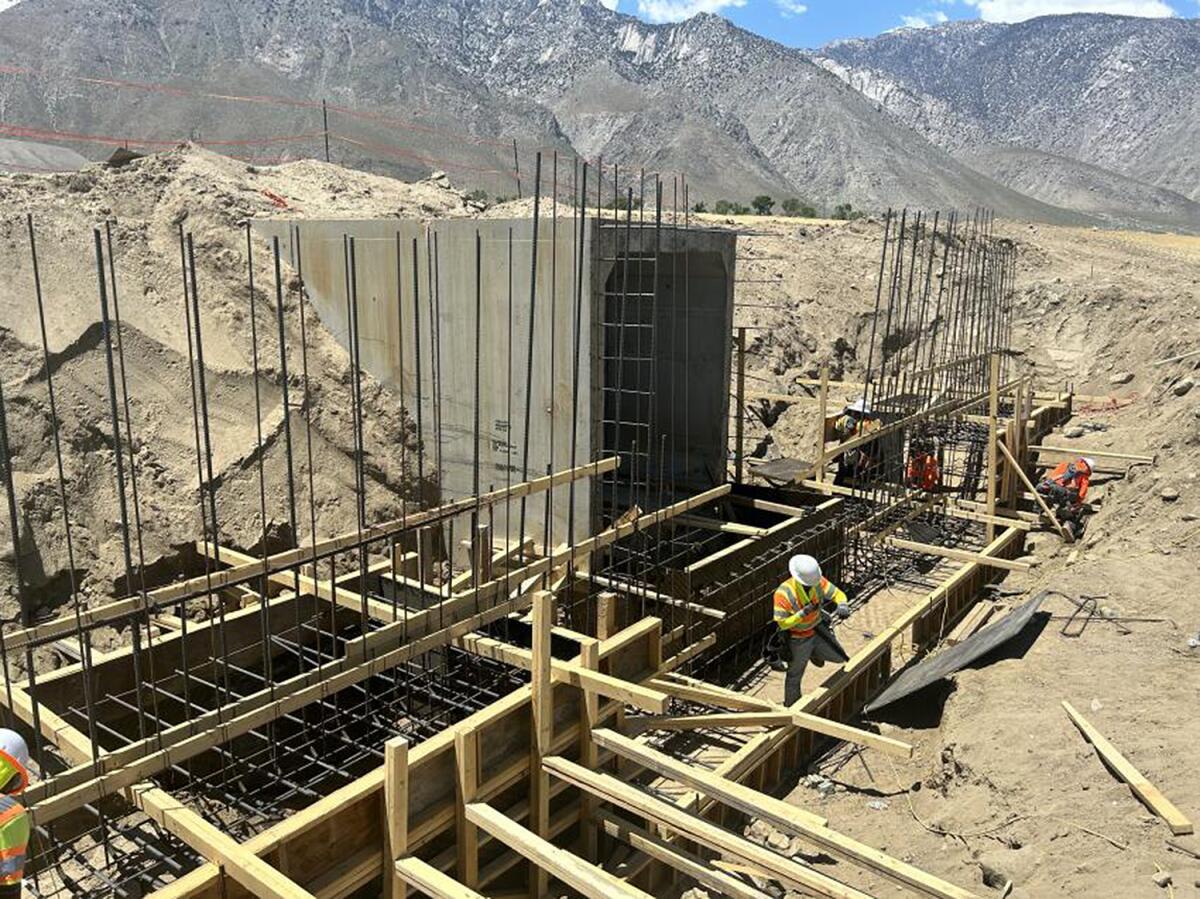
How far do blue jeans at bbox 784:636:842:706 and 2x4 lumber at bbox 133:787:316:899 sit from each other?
178 inches

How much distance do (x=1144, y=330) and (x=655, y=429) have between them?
46.7 ft

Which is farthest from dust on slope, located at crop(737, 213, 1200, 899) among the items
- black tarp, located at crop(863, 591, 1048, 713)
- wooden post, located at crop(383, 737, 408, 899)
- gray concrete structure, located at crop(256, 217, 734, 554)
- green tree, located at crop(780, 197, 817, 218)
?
green tree, located at crop(780, 197, 817, 218)

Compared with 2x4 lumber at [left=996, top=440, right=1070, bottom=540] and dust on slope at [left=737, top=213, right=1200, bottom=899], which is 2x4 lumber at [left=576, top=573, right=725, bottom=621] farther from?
2x4 lumber at [left=996, top=440, right=1070, bottom=540]

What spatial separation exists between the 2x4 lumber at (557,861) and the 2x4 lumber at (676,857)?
53 cm

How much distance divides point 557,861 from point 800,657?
3.81 m

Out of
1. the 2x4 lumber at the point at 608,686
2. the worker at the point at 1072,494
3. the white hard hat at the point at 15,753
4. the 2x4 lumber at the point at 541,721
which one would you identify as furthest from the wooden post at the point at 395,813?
the worker at the point at 1072,494

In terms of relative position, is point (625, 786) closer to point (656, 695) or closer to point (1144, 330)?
point (656, 695)

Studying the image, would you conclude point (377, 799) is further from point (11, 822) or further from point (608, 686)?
point (11, 822)

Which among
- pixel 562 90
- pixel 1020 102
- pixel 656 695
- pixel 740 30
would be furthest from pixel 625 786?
pixel 1020 102

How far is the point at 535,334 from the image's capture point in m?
10.3

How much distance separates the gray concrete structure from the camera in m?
9.84

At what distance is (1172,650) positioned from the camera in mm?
7520

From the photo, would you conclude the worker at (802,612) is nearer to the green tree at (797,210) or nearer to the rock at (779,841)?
the rock at (779,841)

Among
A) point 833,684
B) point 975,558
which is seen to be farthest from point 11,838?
point 975,558
